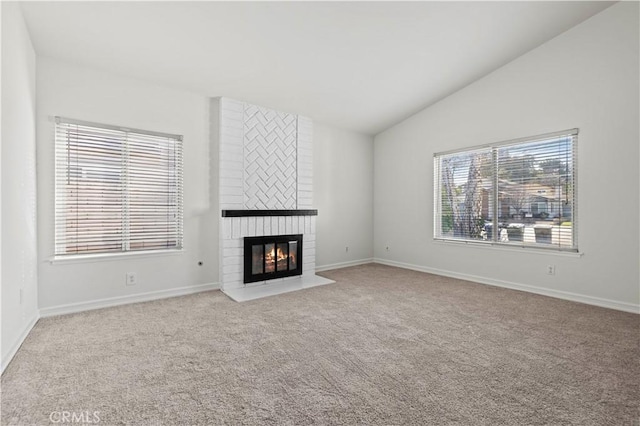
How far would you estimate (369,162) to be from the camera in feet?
20.4

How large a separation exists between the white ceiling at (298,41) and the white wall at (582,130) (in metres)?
0.28

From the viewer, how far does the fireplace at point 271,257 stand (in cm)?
431

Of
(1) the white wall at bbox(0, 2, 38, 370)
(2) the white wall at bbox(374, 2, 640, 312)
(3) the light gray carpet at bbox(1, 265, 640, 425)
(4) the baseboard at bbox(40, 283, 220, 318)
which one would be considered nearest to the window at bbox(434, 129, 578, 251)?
(2) the white wall at bbox(374, 2, 640, 312)

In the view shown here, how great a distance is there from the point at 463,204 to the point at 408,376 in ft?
11.8

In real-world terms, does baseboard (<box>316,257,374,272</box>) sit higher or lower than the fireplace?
lower

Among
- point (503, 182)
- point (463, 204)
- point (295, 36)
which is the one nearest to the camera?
point (295, 36)

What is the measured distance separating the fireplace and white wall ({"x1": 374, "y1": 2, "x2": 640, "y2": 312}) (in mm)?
2370

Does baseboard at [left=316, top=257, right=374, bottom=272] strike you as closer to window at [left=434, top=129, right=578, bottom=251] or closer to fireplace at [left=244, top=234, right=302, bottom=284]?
fireplace at [left=244, top=234, right=302, bottom=284]

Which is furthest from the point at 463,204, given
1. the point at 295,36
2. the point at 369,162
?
the point at 295,36

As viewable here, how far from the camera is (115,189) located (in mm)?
3535

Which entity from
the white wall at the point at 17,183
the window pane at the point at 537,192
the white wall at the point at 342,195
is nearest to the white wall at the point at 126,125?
the white wall at the point at 17,183

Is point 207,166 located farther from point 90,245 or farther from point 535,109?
point 535,109

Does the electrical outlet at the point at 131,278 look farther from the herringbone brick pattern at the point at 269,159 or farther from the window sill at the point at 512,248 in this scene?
the window sill at the point at 512,248

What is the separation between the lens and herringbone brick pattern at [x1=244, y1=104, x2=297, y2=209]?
4.39m
